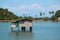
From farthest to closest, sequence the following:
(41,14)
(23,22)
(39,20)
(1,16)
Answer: (39,20) < (41,14) < (1,16) < (23,22)

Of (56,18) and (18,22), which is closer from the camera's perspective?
(18,22)

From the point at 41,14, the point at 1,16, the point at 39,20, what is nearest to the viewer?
the point at 1,16

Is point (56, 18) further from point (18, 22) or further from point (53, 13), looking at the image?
point (18, 22)

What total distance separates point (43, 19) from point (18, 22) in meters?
126

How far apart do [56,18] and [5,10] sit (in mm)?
38407

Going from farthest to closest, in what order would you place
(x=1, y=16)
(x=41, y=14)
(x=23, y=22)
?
(x=41, y=14), (x=1, y=16), (x=23, y=22)

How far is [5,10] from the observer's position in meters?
167

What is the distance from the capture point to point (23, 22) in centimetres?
5228

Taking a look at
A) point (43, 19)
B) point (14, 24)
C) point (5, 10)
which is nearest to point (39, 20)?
point (43, 19)

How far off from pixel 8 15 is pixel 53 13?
33708 mm

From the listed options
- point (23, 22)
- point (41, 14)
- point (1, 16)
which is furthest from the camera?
point (41, 14)

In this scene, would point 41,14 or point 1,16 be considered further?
point 41,14

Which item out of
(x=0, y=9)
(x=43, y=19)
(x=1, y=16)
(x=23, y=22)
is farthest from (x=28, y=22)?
(x=43, y=19)

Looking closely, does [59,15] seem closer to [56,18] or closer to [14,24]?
[56,18]
